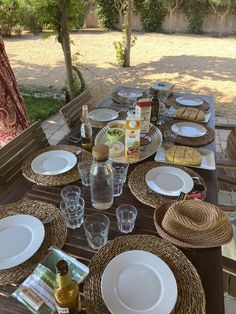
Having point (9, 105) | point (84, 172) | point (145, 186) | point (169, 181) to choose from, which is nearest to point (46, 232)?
point (84, 172)

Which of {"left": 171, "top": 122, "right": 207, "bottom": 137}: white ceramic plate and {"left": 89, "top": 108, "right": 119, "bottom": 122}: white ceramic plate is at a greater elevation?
{"left": 89, "top": 108, "right": 119, "bottom": 122}: white ceramic plate

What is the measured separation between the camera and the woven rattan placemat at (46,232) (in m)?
0.80

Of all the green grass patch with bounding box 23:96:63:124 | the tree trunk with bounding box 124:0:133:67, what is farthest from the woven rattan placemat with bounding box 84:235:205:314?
the tree trunk with bounding box 124:0:133:67

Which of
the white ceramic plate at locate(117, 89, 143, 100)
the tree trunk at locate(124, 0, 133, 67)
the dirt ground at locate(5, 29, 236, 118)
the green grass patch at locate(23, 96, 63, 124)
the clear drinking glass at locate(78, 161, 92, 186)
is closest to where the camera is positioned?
the clear drinking glass at locate(78, 161, 92, 186)

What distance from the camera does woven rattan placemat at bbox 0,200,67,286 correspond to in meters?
0.80

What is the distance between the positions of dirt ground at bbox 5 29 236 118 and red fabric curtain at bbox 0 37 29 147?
2.48 meters

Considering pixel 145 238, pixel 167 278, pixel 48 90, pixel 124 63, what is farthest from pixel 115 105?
pixel 124 63

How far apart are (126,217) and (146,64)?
558 centimetres

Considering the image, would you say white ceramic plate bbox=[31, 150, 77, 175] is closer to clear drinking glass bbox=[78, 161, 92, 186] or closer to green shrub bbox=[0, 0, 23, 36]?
clear drinking glass bbox=[78, 161, 92, 186]

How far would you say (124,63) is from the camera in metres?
5.80

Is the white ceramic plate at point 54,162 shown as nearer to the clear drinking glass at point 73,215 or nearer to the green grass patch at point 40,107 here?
the clear drinking glass at point 73,215

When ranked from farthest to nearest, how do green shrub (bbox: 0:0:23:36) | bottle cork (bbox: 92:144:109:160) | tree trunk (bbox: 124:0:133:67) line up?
1. green shrub (bbox: 0:0:23:36)
2. tree trunk (bbox: 124:0:133:67)
3. bottle cork (bbox: 92:144:109:160)

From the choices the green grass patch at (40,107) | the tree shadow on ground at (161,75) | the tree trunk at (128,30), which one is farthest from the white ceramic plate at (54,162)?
the tree trunk at (128,30)

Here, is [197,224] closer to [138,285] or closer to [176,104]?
[138,285]
